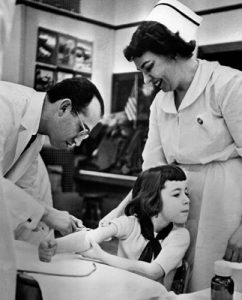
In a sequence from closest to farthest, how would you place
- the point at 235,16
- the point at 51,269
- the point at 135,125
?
the point at 51,269, the point at 235,16, the point at 135,125

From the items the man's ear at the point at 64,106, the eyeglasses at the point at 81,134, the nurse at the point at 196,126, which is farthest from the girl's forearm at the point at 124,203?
the man's ear at the point at 64,106

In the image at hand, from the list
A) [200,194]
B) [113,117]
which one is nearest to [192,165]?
[200,194]

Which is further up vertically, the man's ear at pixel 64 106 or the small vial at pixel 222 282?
the man's ear at pixel 64 106

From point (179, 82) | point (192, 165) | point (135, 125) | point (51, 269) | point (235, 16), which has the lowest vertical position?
point (51, 269)

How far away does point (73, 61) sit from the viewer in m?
1.65

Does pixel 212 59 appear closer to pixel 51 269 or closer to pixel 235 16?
pixel 235 16

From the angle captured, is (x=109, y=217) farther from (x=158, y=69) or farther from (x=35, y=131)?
(x=158, y=69)

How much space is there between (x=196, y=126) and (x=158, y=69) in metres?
0.23

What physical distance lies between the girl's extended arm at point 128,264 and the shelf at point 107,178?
0.81 ft

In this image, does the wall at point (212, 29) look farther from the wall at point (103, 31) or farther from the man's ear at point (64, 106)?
the man's ear at point (64, 106)

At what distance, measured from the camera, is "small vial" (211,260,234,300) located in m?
1.49

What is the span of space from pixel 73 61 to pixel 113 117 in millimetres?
239

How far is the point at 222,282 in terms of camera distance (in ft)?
4.88

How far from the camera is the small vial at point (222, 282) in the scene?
1488 millimetres
